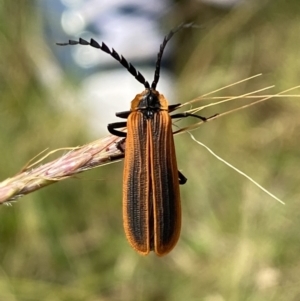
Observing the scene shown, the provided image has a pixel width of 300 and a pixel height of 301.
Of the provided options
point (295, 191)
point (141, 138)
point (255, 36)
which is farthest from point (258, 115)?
point (141, 138)

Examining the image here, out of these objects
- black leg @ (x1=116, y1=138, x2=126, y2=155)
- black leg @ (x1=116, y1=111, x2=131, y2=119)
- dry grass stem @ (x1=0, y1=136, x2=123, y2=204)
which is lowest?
dry grass stem @ (x1=0, y1=136, x2=123, y2=204)

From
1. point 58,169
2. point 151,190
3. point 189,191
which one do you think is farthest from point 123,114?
point 189,191

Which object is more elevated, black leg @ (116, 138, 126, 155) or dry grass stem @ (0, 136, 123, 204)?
black leg @ (116, 138, 126, 155)

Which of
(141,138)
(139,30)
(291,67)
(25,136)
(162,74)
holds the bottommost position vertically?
(141,138)

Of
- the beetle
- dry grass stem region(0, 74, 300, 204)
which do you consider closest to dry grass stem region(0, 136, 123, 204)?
dry grass stem region(0, 74, 300, 204)

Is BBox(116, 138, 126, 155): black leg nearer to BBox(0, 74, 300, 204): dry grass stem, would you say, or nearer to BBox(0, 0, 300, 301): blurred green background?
BBox(0, 74, 300, 204): dry grass stem

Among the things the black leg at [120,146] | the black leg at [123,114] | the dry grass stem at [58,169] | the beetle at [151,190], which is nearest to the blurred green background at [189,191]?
the beetle at [151,190]

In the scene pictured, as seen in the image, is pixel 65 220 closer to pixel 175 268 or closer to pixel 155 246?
pixel 175 268

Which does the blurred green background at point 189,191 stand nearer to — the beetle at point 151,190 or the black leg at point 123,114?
the beetle at point 151,190
